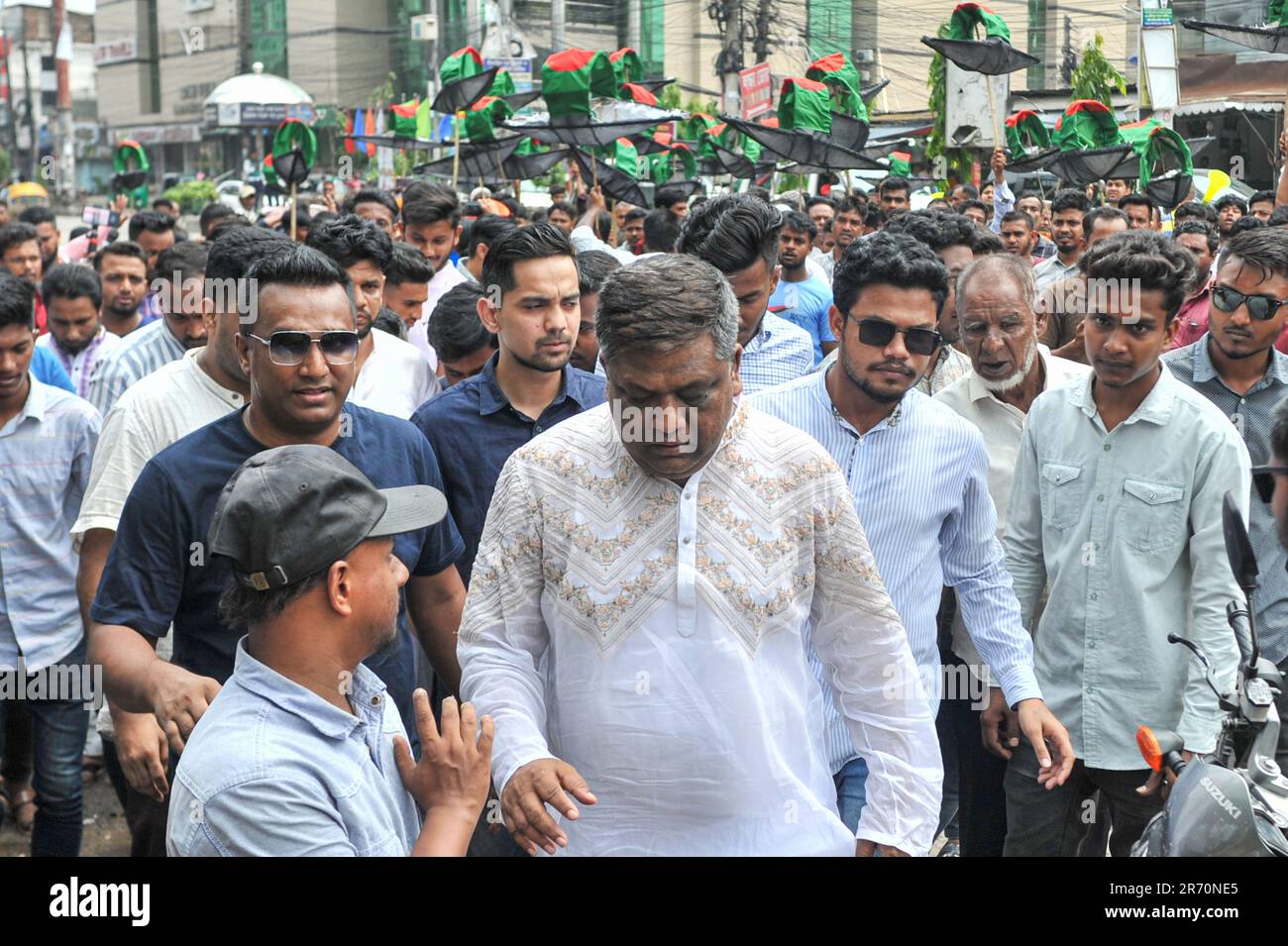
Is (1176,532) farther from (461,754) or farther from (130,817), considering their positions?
(130,817)

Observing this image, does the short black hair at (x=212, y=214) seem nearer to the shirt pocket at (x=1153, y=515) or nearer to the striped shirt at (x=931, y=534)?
the striped shirt at (x=931, y=534)

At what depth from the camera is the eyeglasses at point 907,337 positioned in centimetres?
383

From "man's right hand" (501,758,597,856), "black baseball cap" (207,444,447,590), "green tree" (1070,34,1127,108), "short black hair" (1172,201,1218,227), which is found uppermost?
"green tree" (1070,34,1127,108)

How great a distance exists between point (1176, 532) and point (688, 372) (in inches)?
76.0

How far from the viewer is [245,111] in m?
58.8

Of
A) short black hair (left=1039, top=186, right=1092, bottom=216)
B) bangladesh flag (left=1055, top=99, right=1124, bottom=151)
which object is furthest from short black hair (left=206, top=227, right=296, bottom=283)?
bangladesh flag (left=1055, top=99, right=1124, bottom=151)

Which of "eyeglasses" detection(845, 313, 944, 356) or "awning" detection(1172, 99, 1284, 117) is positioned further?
"awning" detection(1172, 99, 1284, 117)

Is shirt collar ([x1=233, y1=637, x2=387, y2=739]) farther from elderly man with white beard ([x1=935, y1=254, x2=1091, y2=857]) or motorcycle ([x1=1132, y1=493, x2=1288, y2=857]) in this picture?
elderly man with white beard ([x1=935, y1=254, x2=1091, y2=857])

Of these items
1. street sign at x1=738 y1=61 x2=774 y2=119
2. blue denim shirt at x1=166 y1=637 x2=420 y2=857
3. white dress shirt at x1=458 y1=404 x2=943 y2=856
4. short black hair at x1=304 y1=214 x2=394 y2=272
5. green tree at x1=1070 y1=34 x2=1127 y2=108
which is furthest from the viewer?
green tree at x1=1070 y1=34 x2=1127 y2=108

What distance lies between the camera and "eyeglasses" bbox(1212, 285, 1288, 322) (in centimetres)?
472

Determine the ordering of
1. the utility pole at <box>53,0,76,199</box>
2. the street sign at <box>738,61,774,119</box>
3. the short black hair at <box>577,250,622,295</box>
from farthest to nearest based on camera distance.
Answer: the utility pole at <box>53,0,76,199</box> → the street sign at <box>738,61,774,119</box> → the short black hair at <box>577,250,622,295</box>

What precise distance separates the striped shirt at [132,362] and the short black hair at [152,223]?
425 cm

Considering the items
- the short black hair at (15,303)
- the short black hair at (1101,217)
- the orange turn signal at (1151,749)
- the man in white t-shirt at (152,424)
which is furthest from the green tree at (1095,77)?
the orange turn signal at (1151,749)

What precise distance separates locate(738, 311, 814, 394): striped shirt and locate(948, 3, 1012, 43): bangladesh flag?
7327 mm
